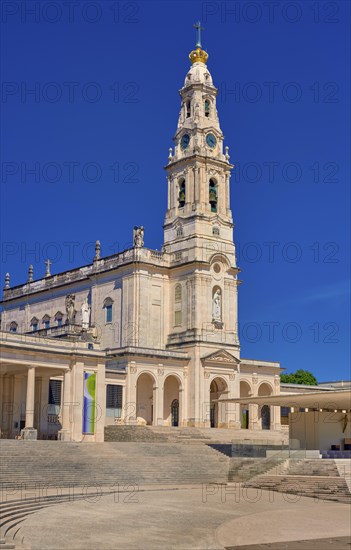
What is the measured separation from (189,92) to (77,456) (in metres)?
38.4

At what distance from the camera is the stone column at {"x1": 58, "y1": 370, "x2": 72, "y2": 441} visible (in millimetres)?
46844

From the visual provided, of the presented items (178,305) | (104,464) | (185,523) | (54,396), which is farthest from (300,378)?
(185,523)

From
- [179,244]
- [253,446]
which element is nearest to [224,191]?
[179,244]

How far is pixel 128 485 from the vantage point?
37375 mm

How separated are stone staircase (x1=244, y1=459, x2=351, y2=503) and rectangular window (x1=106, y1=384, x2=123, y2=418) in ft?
64.6

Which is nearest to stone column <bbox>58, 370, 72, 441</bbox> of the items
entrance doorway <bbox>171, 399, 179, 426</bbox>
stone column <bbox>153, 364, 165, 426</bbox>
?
stone column <bbox>153, 364, 165, 426</bbox>

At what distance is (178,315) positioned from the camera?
63062 millimetres

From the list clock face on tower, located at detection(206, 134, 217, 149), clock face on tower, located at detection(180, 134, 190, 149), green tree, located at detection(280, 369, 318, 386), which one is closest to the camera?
clock face on tower, located at detection(206, 134, 217, 149)

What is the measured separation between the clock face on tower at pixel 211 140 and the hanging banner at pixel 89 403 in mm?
26329

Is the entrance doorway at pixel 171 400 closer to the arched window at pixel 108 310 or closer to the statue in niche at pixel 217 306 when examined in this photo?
the statue in niche at pixel 217 306

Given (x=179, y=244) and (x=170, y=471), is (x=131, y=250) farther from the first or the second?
(x=170, y=471)

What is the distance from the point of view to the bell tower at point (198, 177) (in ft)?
209

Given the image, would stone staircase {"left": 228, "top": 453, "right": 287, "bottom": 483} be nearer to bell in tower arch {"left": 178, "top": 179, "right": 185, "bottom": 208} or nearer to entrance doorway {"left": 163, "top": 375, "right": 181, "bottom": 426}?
entrance doorway {"left": 163, "top": 375, "right": 181, "bottom": 426}

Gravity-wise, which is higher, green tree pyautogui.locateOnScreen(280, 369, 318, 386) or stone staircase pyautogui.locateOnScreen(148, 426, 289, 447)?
green tree pyautogui.locateOnScreen(280, 369, 318, 386)
